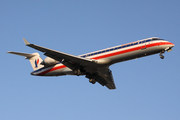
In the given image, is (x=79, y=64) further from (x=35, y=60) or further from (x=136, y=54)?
(x=35, y=60)

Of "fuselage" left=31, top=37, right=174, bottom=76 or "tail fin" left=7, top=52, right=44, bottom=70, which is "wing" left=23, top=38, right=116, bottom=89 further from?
"tail fin" left=7, top=52, right=44, bottom=70

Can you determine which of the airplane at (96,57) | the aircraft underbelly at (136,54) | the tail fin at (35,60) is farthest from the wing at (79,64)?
the tail fin at (35,60)

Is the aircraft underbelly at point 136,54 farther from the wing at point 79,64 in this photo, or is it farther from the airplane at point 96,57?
the wing at point 79,64

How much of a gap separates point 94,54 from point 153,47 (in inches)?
241

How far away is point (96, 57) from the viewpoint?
25844mm

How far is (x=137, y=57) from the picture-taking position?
25.1 metres

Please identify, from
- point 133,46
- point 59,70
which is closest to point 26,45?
point 59,70

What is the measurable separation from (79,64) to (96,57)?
2.03 meters

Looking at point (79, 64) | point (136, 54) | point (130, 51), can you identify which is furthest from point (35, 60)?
point (136, 54)

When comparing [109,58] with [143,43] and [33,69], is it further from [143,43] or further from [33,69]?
[33,69]

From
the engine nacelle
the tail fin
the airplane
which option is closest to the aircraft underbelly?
the airplane

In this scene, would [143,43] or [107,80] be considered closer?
[143,43]

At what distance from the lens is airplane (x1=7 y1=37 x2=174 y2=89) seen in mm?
24562

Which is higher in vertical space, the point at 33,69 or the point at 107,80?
the point at 33,69
